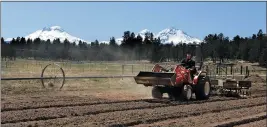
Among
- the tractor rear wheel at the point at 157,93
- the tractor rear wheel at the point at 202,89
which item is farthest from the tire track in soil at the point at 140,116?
the tractor rear wheel at the point at 157,93

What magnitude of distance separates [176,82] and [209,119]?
5302 millimetres

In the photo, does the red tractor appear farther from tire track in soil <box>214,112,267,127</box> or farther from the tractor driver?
tire track in soil <box>214,112,267,127</box>

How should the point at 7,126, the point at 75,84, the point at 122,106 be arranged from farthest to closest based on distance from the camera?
1. the point at 75,84
2. the point at 122,106
3. the point at 7,126

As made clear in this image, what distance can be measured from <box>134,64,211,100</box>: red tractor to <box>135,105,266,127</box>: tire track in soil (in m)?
3.25

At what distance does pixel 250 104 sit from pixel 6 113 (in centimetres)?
982

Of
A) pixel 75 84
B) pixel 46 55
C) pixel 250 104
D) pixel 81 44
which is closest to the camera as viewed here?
pixel 250 104

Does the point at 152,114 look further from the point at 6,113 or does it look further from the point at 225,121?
the point at 6,113

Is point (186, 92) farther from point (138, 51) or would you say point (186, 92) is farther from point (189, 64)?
point (138, 51)

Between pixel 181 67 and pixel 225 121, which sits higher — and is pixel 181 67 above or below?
above

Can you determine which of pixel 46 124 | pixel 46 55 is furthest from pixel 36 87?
pixel 46 55

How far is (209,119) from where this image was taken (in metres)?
13.0

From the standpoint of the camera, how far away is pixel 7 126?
10.7m

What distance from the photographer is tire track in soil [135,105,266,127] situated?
11843mm

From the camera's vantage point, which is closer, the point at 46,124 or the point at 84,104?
the point at 46,124
